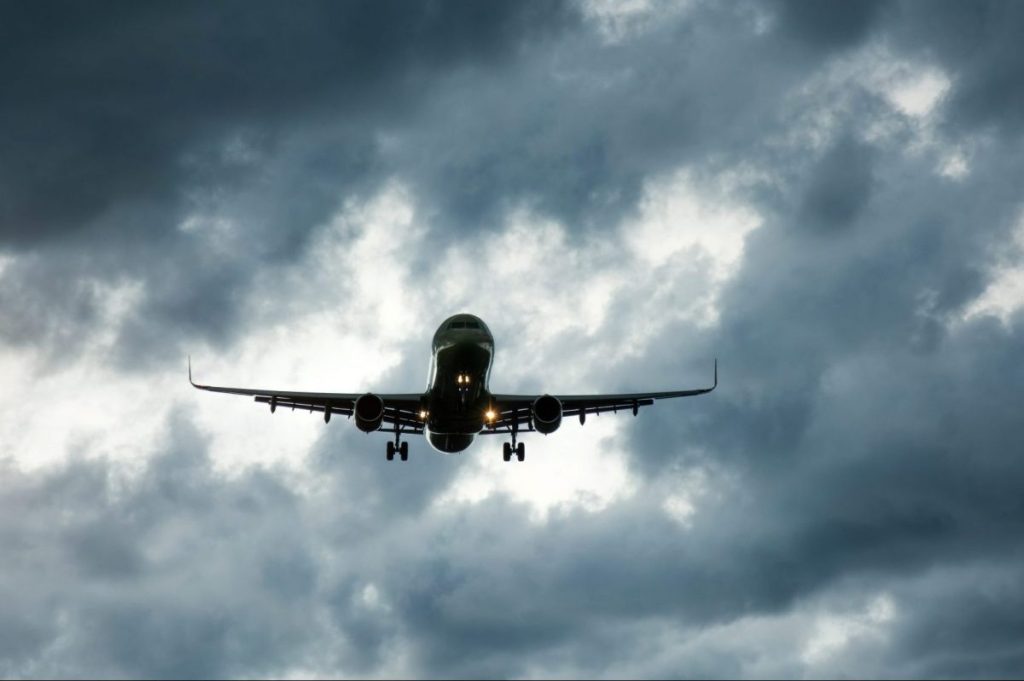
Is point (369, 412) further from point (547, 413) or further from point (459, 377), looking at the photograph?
point (547, 413)

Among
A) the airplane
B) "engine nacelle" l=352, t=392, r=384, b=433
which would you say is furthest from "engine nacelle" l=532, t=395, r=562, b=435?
"engine nacelle" l=352, t=392, r=384, b=433

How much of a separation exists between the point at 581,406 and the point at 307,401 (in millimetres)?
16520

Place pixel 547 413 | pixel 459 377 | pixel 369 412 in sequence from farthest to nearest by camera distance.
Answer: pixel 547 413
pixel 369 412
pixel 459 377

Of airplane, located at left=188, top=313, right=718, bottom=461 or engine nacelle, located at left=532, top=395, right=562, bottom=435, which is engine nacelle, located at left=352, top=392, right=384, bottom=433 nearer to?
airplane, located at left=188, top=313, right=718, bottom=461

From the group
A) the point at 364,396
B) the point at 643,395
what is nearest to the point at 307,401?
the point at 364,396

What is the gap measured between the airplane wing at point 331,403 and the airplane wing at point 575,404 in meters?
4.68

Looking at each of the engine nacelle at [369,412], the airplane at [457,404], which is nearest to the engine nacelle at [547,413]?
the airplane at [457,404]

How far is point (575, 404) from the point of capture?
233 feet

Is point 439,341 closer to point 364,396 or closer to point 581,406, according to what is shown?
point 364,396

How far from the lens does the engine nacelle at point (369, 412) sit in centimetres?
6103

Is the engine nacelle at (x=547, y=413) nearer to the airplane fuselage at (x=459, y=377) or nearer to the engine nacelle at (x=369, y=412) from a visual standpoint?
the airplane fuselage at (x=459, y=377)

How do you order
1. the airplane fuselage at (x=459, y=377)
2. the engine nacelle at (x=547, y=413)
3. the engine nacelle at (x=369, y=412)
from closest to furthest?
the airplane fuselage at (x=459, y=377) → the engine nacelle at (x=369, y=412) → the engine nacelle at (x=547, y=413)

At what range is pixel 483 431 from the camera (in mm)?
69438

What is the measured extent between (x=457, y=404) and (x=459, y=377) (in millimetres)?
2391
